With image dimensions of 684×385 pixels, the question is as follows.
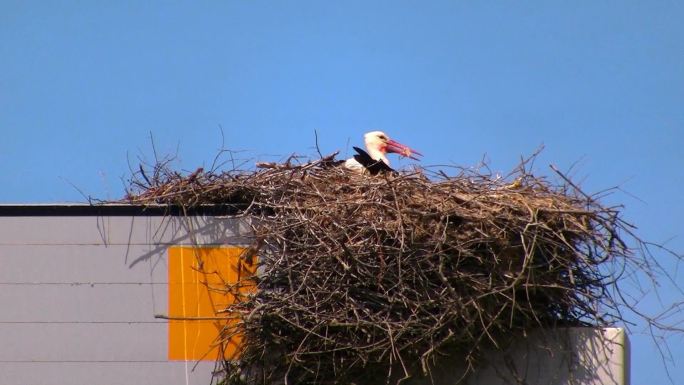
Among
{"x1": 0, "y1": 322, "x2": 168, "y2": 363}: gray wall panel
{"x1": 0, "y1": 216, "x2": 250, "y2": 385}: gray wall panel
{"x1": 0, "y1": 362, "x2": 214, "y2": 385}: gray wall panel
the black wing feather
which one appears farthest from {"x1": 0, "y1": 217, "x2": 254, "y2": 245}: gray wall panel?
the black wing feather

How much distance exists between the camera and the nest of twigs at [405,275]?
11.2m

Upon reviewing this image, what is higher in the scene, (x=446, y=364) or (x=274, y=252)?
(x=274, y=252)

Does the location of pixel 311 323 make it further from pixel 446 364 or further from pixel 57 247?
pixel 57 247

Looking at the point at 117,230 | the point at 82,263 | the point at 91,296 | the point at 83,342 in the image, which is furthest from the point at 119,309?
the point at 117,230

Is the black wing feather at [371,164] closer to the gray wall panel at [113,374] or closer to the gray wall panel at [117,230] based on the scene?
the gray wall panel at [117,230]

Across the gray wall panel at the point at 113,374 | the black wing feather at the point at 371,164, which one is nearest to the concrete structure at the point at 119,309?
the gray wall panel at the point at 113,374

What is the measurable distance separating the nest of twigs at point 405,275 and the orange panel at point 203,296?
140mm

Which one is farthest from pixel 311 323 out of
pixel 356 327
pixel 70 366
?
pixel 70 366

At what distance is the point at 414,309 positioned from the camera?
36.6 feet

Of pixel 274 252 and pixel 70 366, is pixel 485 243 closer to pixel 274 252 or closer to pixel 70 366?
pixel 274 252

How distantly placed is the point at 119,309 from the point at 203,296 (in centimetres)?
70

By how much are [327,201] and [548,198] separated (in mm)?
1826

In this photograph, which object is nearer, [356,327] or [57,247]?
[356,327]

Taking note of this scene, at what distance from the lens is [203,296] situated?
11.8 meters
